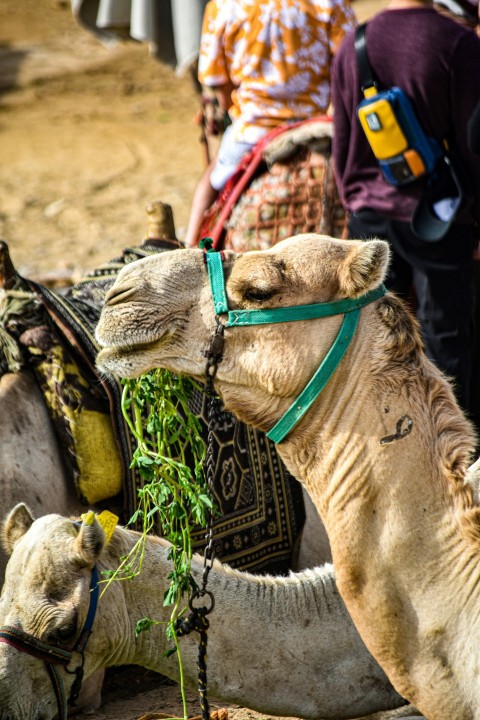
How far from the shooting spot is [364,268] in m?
2.62

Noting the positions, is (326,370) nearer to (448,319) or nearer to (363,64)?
(448,319)

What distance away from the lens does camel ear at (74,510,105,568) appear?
132 inches

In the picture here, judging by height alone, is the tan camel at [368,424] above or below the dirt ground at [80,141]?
above

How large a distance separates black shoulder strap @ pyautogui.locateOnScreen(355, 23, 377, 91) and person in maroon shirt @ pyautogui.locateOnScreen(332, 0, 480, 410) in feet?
0.07

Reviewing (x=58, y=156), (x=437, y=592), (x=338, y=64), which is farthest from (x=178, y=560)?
(x=58, y=156)

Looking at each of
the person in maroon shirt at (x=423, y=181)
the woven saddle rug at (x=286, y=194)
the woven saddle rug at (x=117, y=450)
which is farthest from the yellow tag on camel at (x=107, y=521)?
the woven saddle rug at (x=286, y=194)

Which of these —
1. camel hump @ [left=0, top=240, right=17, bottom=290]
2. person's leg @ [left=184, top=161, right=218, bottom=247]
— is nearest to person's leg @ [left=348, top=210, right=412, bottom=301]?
person's leg @ [left=184, top=161, right=218, bottom=247]

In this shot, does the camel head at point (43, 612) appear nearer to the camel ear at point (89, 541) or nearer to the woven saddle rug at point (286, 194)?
the camel ear at point (89, 541)

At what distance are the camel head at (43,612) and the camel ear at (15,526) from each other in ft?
0.60

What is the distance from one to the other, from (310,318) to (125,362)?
48 cm

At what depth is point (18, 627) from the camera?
337cm

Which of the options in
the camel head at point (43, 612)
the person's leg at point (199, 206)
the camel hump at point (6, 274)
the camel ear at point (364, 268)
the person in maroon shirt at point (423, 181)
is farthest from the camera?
the person's leg at point (199, 206)

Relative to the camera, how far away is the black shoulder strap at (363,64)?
4.50 metres

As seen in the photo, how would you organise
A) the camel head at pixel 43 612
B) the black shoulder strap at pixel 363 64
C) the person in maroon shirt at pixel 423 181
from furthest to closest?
the black shoulder strap at pixel 363 64, the person in maroon shirt at pixel 423 181, the camel head at pixel 43 612
